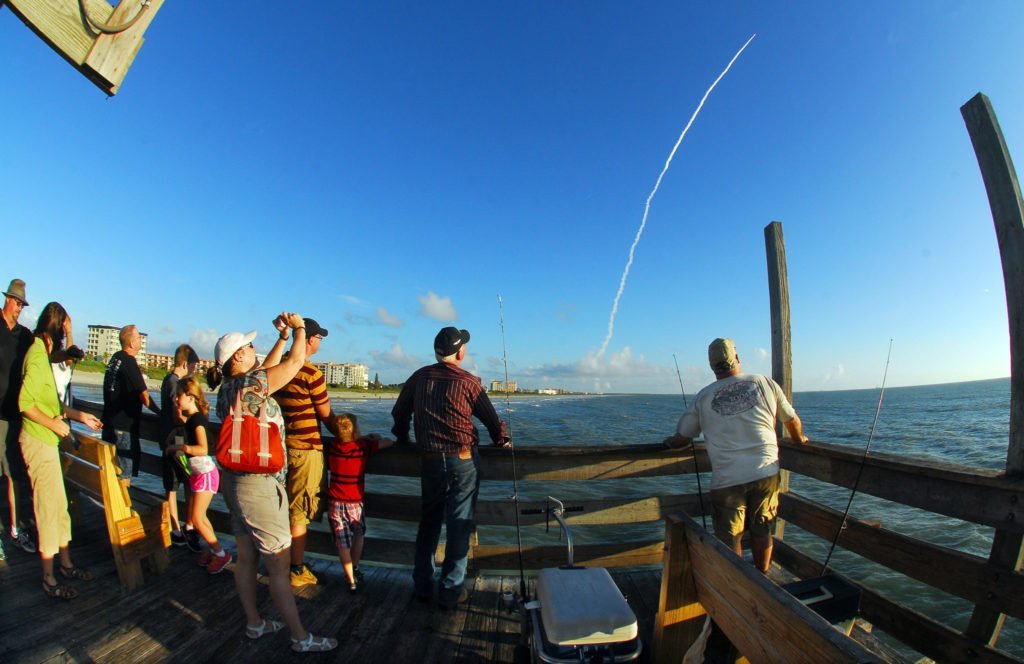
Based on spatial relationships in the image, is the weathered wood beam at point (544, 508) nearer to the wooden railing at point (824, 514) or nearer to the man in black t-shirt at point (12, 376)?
the wooden railing at point (824, 514)

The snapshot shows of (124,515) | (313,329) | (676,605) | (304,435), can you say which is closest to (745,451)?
(676,605)

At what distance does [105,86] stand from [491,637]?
3.39m

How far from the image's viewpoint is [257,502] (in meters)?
2.61

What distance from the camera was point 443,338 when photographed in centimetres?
334

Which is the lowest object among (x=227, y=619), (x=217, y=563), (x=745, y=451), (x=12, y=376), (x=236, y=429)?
(x=227, y=619)

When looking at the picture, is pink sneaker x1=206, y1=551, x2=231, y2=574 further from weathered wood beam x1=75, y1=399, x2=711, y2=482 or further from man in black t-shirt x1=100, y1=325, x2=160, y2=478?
man in black t-shirt x1=100, y1=325, x2=160, y2=478

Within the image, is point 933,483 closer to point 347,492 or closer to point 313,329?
point 347,492

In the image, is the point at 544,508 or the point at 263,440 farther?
the point at 544,508

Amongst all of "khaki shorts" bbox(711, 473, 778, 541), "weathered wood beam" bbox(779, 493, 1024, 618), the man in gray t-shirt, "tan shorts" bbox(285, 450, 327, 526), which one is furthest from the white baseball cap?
"weathered wood beam" bbox(779, 493, 1024, 618)

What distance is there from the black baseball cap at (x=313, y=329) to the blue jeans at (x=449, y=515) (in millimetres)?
1221

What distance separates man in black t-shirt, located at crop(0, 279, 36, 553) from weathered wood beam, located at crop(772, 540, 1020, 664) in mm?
5679

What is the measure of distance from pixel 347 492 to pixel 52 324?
2859mm

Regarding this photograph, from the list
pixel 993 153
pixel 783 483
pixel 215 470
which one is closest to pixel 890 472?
pixel 783 483

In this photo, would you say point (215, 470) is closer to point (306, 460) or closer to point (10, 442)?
point (306, 460)
